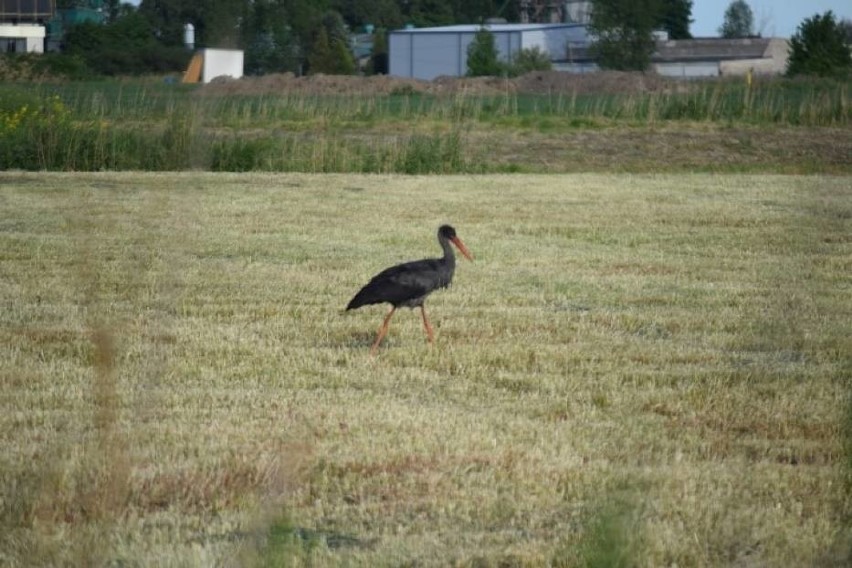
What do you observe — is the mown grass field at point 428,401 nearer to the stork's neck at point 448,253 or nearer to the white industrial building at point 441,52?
the stork's neck at point 448,253

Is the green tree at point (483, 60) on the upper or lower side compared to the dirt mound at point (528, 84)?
upper

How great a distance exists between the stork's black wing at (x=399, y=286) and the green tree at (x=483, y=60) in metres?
48.1

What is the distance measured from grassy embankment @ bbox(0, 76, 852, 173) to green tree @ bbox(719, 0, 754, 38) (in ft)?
50.9

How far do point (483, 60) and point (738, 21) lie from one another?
58375 millimetres

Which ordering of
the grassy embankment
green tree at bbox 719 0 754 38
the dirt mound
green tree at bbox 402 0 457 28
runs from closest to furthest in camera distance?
green tree at bbox 719 0 754 38, green tree at bbox 402 0 457 28, the grassy embankment, the dirt mound

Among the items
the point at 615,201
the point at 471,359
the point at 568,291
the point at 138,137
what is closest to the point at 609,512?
the point at 471,359

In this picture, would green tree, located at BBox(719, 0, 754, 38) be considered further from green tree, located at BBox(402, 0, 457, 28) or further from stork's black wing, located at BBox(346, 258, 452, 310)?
stork's black wing, located at BBox(346, 258, 452, 310)

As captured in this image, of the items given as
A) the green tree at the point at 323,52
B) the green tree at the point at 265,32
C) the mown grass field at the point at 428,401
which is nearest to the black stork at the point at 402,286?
the mown grass field at the point at 428,401

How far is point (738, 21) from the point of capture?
2602 millimetres

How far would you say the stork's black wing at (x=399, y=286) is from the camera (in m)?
8.76

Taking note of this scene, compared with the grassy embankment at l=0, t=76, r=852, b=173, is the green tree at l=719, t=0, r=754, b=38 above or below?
above

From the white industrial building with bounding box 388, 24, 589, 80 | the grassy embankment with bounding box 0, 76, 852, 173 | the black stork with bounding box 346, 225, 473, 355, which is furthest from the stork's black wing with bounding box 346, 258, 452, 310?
the white industrial building with bounding box 388, 24, 589, 80

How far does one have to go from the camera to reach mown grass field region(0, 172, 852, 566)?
458 centimetres

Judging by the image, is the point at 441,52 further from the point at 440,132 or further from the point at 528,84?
the point at 440,132
